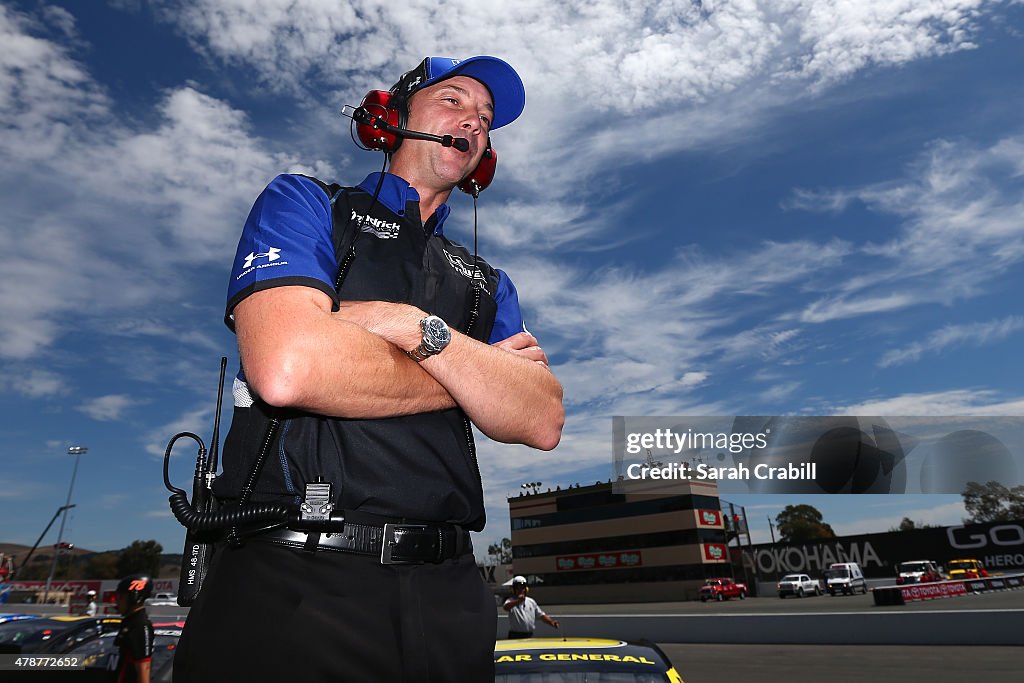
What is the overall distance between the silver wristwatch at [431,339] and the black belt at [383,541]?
0.39 m

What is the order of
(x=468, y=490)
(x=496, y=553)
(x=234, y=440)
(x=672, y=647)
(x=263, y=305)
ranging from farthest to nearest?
(x=496, y=553) < (x=672, y=647) < (x=468, y=490) < (x=234, y=440) < (x=263, y=305)

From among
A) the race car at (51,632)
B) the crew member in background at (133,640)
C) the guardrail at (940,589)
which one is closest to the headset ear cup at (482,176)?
the crew member in background at (133,640)

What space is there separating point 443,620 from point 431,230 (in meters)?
1.15

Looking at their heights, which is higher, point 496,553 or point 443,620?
point 496,553

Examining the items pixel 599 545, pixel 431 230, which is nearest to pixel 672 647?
pixel 431 230

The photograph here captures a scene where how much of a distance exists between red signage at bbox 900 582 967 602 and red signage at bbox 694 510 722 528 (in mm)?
39388

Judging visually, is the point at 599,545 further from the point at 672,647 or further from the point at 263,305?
the point at 263,305

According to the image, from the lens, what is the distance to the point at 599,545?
8312 centimetres

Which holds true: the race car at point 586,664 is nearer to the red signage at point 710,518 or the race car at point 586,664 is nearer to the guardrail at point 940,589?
the guardrail at point 940,589

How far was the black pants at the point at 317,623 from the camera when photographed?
4.45ft

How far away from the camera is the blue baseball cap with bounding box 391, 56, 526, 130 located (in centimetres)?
228

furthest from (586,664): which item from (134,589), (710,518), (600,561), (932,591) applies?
(600,561)

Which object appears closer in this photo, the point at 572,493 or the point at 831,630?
the point at 831,630

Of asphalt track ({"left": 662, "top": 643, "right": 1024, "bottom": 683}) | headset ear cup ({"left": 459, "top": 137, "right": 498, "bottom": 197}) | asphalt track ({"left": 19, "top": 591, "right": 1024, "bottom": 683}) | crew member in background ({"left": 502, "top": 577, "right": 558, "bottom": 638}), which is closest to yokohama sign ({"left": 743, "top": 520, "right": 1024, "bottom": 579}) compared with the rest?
asphalt track ({"left": 19, "top": 591, "right": 1024, "bottom": 683})
